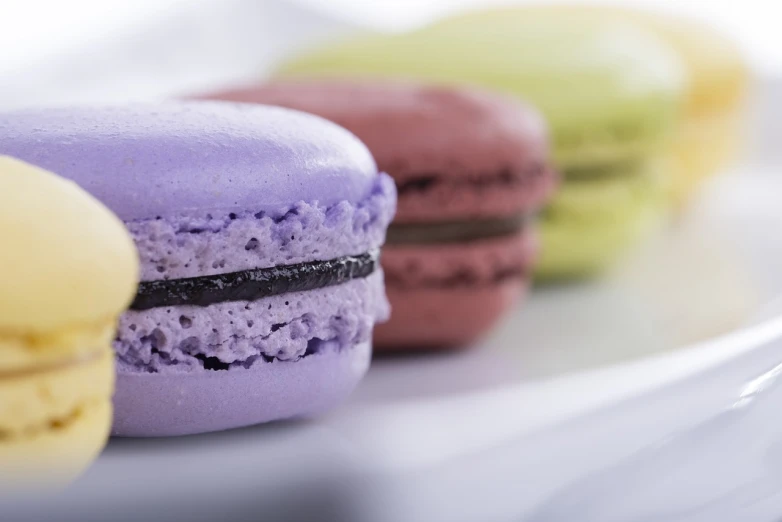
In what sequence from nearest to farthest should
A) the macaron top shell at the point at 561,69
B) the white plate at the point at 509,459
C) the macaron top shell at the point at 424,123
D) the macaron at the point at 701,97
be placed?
the white plate at the point at 509,459, the macaron top shell at the point at 424,123, the macaron top shell at the point at 561,69, the macaron at the point at 701,97

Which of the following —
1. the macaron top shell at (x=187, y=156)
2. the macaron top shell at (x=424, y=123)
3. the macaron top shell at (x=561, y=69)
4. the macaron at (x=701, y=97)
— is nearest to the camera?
the macaron top shell at (x=187, y=156)

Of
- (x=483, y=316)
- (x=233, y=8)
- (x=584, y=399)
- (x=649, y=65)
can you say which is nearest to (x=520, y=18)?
(x=649, y=65)

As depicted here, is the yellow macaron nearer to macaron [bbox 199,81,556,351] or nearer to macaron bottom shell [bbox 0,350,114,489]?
macaron [bbox 199,81,556,351]

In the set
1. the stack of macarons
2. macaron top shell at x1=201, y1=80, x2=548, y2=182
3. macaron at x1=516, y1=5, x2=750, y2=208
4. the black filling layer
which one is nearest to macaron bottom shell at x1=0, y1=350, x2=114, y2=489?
the black filling layer

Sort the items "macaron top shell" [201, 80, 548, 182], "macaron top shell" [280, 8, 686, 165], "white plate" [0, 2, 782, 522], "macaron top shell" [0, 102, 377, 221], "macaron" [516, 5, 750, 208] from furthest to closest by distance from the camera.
A: "macaron" [516, 5, 750, 208] → "macaron top shell" [280, 8, 686, 165] → "macaron top shell" [201, 80, 548, 182] → "macaron top shell" [0, 102, 377, 221] → "white plate" [0, 2, 782, 522]

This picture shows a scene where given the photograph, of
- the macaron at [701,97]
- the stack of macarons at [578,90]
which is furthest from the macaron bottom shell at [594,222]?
the macaron at [701,97]

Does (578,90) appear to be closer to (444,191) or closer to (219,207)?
(444,191)

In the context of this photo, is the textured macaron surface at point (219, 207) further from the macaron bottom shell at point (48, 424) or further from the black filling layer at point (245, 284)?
the macaron bottom shell at point (48, 424)
